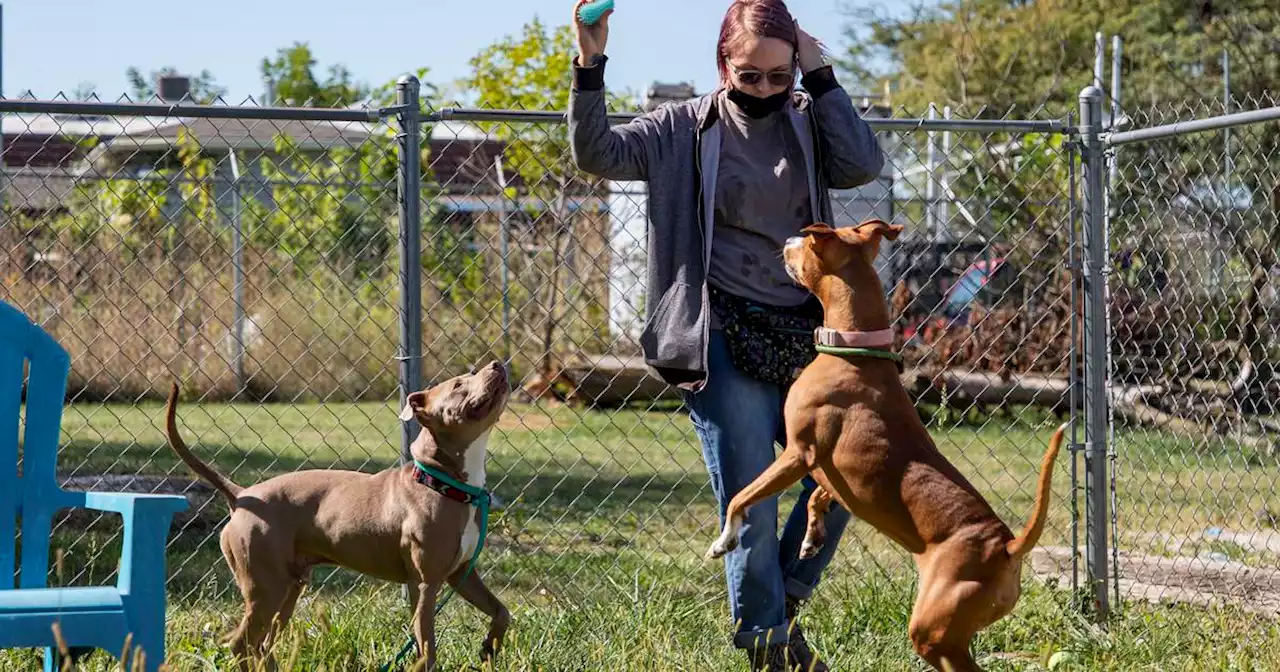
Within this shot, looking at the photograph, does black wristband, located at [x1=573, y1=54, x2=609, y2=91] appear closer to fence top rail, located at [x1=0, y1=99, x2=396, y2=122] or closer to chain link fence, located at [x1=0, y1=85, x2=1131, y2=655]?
fence top rail, located at [x1=0, y1=99, x2=396, y2=122]

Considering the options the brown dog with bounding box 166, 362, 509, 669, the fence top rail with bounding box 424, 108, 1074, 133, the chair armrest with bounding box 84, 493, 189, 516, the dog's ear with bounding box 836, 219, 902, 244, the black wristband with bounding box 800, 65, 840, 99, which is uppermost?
the black wristband with bounding box 800, 65, 840, 99

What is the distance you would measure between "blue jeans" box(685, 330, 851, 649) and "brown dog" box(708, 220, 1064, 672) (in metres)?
0.25

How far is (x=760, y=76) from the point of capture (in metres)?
3.70

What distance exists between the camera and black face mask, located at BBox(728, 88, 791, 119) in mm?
3797

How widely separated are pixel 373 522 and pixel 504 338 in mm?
7946

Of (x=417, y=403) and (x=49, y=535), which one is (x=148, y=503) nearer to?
(x=49, y=535)

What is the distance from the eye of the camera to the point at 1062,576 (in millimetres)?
5750

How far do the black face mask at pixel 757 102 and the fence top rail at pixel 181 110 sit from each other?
3.64ft

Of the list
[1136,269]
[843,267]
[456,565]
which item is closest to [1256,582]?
[843,267]

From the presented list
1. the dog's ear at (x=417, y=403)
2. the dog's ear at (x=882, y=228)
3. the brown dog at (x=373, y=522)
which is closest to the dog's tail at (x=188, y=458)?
the brown dog at (x=373, y=522)

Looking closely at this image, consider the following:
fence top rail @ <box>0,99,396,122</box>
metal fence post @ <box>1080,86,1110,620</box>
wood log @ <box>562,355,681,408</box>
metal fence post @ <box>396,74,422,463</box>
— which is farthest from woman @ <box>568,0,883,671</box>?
wood log @ <box>562,355,681,408</box>

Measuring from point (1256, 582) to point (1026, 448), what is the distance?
361 centimetres

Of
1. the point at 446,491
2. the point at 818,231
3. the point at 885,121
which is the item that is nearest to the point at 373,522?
the point at 446,491

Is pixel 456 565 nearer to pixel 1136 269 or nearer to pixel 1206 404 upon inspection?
pixel 1206 404
